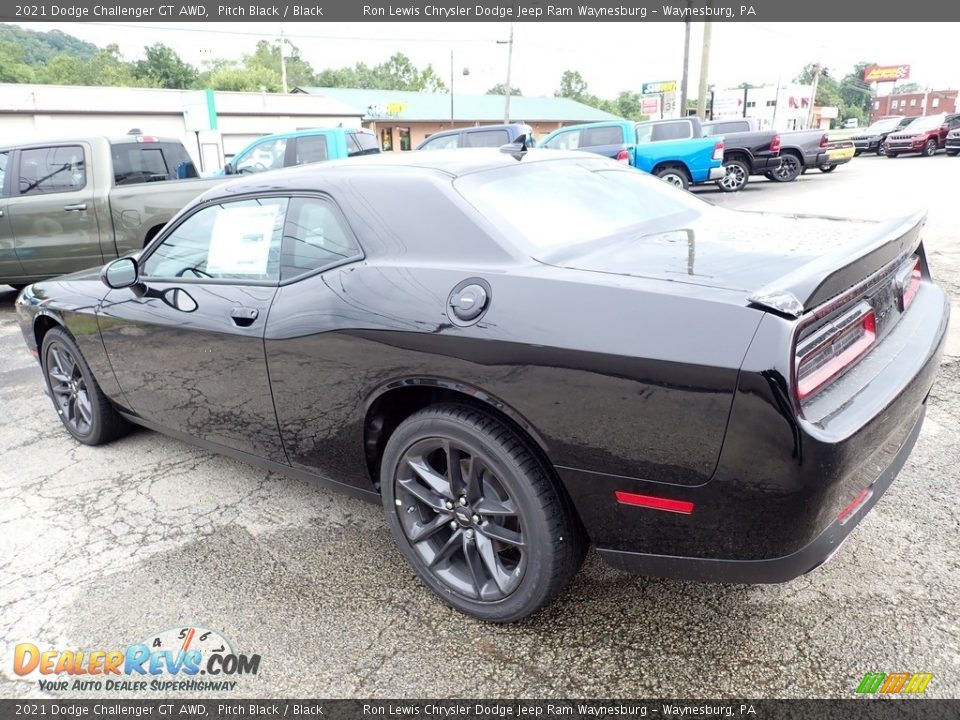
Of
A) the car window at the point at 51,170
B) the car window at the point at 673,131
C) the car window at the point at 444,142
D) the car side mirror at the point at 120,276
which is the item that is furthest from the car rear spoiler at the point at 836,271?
the car window at the point at 673,131

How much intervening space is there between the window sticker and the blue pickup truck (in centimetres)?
1252

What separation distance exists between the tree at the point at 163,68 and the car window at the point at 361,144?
2511 inches

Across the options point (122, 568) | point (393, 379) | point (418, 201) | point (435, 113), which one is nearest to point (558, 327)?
point (393, 379)

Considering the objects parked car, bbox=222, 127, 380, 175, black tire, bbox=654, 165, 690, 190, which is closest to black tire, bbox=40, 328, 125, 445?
parked car, bbox=222, 127, 380, 175

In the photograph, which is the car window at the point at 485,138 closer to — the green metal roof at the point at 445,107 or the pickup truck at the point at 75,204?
the pickup truck at the point at 75,204

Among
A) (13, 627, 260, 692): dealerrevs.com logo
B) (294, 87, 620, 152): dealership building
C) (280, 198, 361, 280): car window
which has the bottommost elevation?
(13, 627, 260, 692): dealerrevs.com logo

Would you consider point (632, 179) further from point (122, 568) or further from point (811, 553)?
point (122, 568)

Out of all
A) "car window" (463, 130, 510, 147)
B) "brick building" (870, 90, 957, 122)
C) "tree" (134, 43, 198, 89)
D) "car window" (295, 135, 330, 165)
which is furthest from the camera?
"brick building" (870, 90, 957, 122)

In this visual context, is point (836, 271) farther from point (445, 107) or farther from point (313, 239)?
point (445, 107)

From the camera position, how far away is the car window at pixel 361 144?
10.9 metres

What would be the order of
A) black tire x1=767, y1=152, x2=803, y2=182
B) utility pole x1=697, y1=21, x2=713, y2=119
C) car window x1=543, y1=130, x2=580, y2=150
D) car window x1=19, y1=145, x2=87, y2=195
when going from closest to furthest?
1. car window x1=19, y1=145, x2=87, y2=195
2. car window x1=543, y1=130, x2=580, y2=150
3. black tire x1=767, y1=152, x2=803, y2=182
4. utility pole x1=697, y1=21, x2=713, y2=119

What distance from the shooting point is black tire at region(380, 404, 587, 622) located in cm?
214

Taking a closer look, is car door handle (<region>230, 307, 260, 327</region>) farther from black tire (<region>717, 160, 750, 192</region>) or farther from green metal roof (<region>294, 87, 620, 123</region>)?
green metal roof (<region>294, 87, 620, 123</region>)

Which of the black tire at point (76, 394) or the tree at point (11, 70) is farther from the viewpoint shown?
the tree at point (11, 70)
